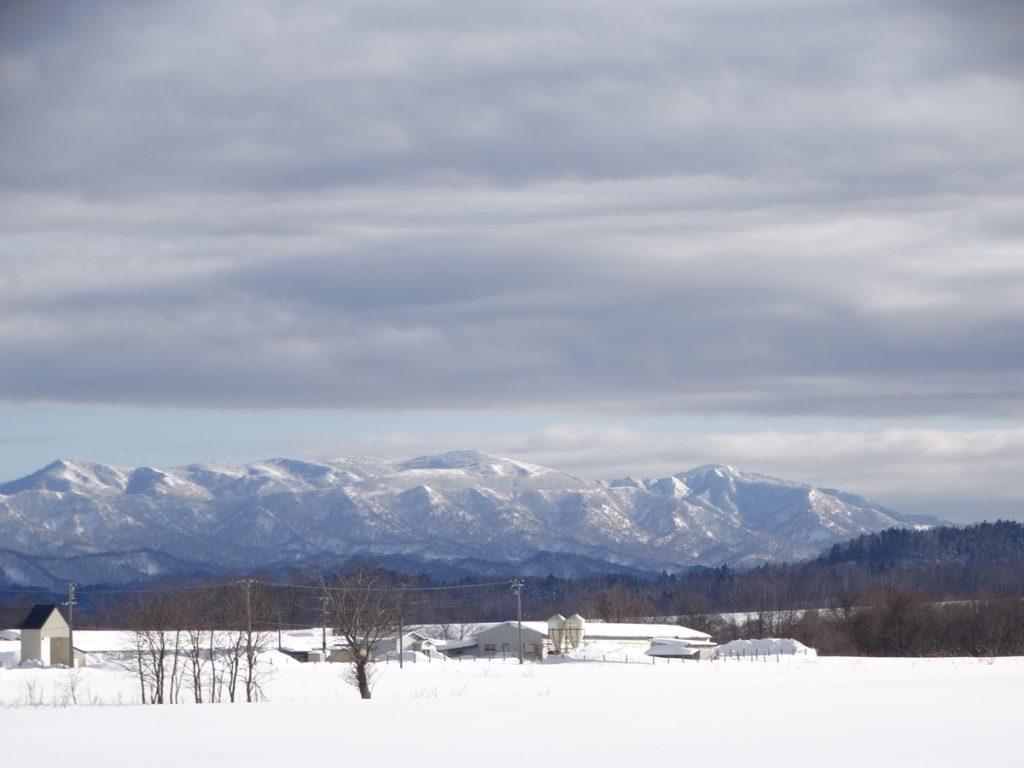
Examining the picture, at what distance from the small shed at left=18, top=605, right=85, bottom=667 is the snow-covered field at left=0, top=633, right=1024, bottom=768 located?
37338 millimetres

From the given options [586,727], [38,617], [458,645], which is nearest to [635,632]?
[458,645]

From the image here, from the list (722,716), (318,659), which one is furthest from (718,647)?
(722,716)

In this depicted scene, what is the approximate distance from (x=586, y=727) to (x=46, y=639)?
234 ft

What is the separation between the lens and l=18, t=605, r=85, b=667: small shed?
10091cm

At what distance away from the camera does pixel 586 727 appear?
38500 mm

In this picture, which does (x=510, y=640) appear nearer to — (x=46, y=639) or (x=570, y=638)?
(x=570, y=638)

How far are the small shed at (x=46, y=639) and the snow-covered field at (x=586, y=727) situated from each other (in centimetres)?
3734

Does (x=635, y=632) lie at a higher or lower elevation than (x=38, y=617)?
lower

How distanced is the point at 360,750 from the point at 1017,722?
17027 mm

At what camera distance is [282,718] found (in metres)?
41.6

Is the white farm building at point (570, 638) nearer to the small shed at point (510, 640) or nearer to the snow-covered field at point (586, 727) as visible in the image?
the small shed at point (510, 640)

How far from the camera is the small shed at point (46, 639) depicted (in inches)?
3973

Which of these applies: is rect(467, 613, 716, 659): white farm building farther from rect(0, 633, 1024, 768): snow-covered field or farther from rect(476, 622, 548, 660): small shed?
rect(0, 633, 1024, 768): snow-covered field

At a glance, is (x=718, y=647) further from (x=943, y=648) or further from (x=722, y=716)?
(x=722, y=716)
